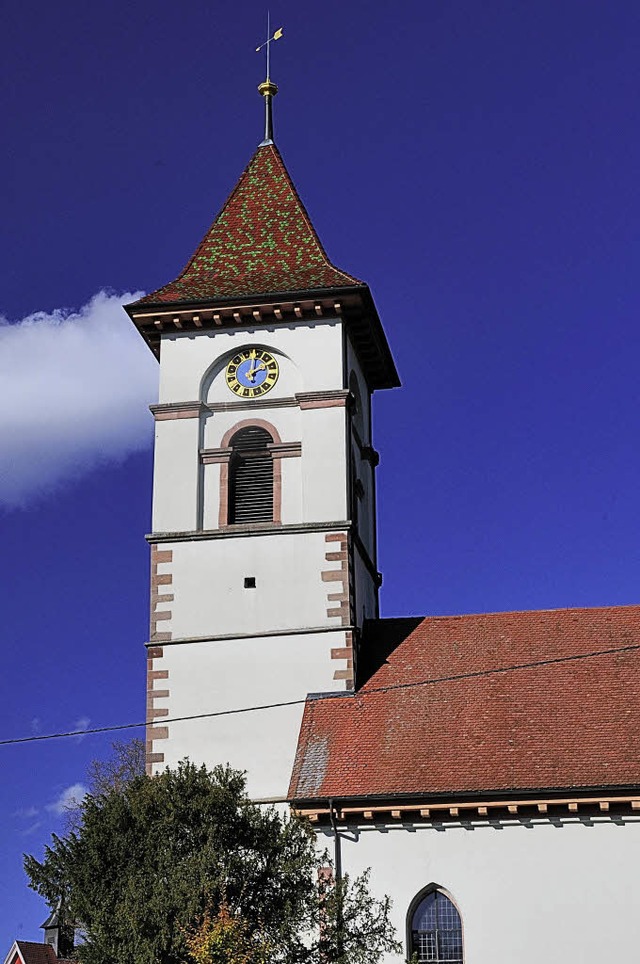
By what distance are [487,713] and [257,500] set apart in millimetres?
6882

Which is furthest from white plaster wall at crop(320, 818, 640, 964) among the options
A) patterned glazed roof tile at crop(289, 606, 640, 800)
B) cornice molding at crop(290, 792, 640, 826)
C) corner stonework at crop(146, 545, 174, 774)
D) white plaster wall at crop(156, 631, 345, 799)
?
corner stonework at crop(146, 545, 174, 774)

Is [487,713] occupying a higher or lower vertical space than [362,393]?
lower

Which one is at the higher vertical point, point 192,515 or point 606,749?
point 192,515

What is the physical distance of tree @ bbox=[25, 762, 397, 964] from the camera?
64.4 ft

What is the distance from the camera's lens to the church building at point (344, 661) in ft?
75.8

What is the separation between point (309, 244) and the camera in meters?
32.2

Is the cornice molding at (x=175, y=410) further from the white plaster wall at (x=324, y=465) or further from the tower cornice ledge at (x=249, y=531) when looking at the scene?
the tower cornice ledge at (x=249, y=531)

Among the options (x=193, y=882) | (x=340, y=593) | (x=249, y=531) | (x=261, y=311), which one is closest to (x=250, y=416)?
(x=261, y=311)

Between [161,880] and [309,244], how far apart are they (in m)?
16.7

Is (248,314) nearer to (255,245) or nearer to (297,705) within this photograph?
(255,245)

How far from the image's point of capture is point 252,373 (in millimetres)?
30016

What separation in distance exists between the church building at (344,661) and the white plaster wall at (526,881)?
3 cm

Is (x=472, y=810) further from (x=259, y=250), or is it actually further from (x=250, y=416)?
(x=259, y=250)

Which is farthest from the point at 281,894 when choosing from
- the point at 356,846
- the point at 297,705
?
the point at 297,705
